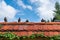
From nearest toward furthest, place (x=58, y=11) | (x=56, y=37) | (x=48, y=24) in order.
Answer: (x=56, y=37), (x=48, y=24), (x=58, y=11)

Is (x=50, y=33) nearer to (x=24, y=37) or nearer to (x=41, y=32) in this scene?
(x=41, y=32)

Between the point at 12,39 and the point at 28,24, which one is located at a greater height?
the point at 28,24

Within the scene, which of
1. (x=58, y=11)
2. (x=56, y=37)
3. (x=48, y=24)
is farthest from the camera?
(x=58, y=11)

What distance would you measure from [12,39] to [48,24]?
1.84 meters

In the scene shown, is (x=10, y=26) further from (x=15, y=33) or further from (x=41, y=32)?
(x=41, y=32)

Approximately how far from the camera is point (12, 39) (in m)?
8.80

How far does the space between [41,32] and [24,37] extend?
2.56ft

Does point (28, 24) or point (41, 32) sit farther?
point (28, 24)

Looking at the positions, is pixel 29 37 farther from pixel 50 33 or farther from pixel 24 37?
pixel 50 33

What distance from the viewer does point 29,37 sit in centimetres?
879

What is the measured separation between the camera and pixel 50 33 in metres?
8.97

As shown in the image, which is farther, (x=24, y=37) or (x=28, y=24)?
(x=28, y=24)

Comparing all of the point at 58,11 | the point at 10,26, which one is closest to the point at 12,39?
the point at 10,26

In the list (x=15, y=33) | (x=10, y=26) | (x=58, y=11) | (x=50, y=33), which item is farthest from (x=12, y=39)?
(x=58, y=11)
